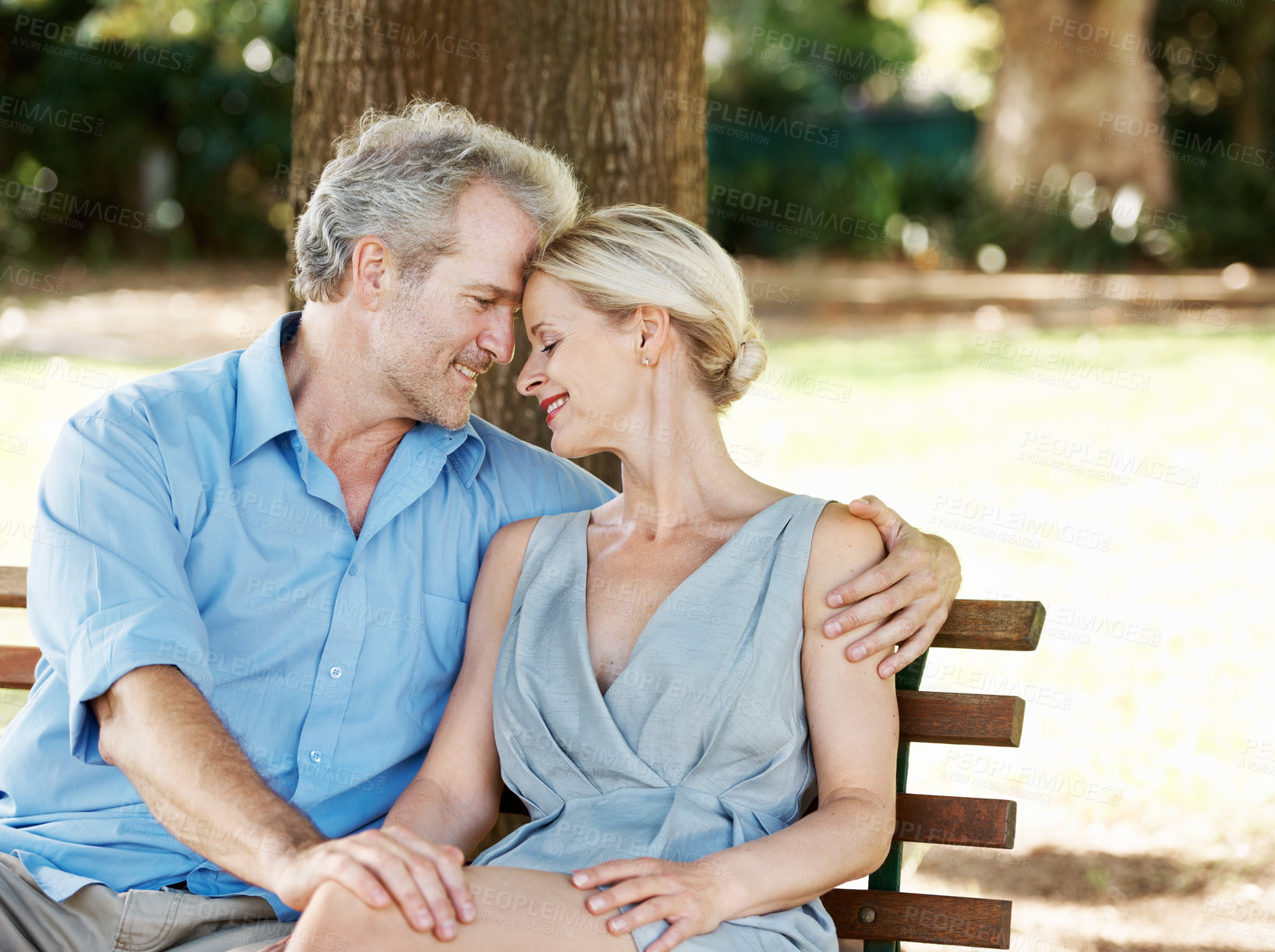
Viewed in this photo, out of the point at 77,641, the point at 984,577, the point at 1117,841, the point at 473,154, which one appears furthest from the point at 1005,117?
the point at 77,641

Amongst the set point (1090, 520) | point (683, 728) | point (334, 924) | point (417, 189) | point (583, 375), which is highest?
point (417, 189)

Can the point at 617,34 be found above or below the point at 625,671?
above

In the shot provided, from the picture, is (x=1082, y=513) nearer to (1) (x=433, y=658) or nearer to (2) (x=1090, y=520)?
(2) (x=1090, y=520)

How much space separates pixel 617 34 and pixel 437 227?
3.31 ft

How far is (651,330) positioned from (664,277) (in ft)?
0.37

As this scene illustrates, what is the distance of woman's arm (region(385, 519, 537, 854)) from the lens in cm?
260

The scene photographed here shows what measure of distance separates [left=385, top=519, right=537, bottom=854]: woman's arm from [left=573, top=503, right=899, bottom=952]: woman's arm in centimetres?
51

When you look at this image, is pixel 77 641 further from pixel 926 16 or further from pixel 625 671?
pixel 926 16

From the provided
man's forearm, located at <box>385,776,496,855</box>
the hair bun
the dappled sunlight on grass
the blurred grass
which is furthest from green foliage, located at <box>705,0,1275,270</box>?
man's forearm, located at <box>385,776,496,855</box>

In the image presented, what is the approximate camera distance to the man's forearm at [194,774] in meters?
2.24

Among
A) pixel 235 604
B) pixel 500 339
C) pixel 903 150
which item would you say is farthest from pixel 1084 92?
pixel 235 604

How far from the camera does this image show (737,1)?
23.3 metres

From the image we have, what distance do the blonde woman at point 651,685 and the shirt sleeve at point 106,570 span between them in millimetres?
589

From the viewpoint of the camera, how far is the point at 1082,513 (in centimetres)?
727
